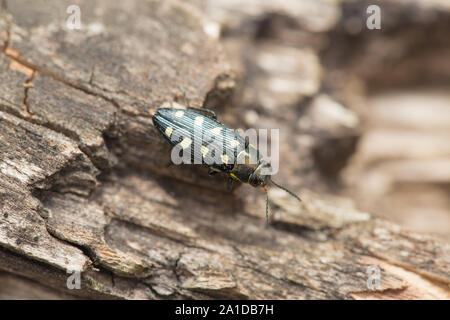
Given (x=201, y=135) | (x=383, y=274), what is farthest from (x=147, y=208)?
(x=383, y=274)

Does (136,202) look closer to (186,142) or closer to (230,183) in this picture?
(186,142)

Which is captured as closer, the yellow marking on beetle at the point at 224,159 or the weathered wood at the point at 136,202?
the weathered wood at the point at 136,202

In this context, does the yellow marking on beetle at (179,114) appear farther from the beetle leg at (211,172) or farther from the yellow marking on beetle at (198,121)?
the beetle leg at (211,172)

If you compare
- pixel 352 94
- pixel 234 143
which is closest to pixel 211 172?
pixel 234 143

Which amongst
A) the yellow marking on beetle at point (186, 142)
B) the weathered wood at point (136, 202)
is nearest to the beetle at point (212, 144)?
the yellow marking on beetle at point (186, 142)

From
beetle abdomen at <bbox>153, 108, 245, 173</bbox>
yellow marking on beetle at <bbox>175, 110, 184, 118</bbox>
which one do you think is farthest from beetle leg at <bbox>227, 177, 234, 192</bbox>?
yellow marking on beetle at <bbox>175, 110, 184, 118</bbox>

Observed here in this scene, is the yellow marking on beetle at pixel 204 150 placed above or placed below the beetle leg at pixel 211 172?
above
